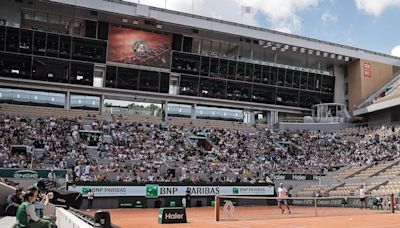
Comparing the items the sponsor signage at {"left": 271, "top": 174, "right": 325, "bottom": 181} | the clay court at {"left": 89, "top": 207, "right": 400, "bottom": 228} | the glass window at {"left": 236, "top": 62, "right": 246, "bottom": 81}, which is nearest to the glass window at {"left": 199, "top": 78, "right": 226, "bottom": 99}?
the glass window at {"left": 236, "top": 62, "right": 246, "bottom": 81}

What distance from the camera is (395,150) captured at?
1949 inches

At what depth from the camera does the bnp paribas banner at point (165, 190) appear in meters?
34.5

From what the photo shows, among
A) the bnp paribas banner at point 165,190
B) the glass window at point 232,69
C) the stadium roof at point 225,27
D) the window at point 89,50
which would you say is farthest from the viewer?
the glass window at point 232,69

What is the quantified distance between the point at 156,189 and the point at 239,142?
1978cm

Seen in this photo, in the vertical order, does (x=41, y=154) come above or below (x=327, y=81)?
below

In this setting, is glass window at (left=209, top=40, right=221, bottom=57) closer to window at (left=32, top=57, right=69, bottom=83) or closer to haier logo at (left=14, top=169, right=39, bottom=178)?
window at (left=32, top=57, right=69, bottom=83)

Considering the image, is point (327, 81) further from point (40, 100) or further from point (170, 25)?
point (40, 100)

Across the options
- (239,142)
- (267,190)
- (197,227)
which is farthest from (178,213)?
(239,142)

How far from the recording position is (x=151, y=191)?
36500mm

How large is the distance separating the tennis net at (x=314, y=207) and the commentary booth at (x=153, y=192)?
1.42 m

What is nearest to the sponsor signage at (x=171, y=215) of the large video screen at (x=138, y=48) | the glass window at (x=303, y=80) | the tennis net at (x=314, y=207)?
the tennis net at (x=314, y=207)

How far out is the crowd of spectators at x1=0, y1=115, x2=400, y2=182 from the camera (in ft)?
132

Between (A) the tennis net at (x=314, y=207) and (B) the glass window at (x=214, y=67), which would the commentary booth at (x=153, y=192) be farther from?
(B) the glass window at (x=214, y=67)

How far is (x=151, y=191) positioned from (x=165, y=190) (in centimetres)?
119
